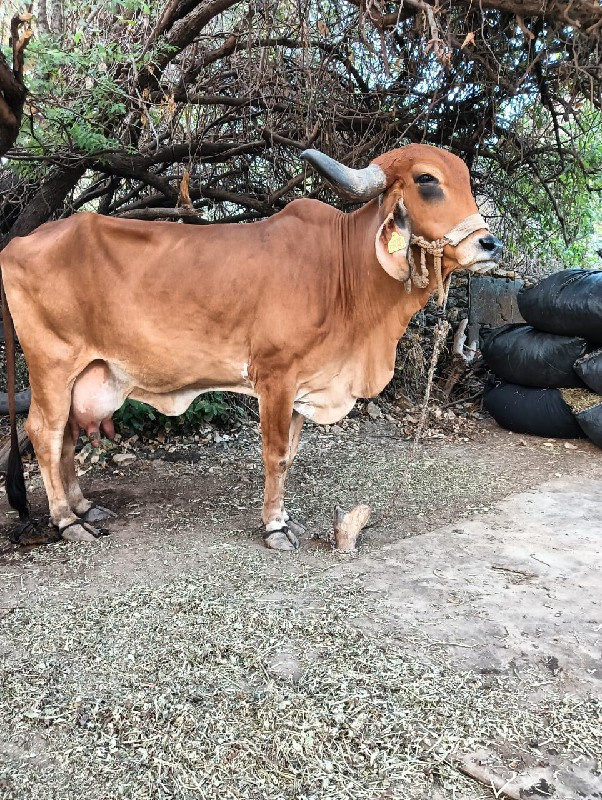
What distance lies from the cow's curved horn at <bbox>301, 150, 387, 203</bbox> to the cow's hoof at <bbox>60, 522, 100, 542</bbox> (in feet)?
7.19

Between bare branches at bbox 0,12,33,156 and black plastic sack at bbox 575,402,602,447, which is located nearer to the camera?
bare branches at bbox 0,12,33,156

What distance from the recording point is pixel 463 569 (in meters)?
3.19

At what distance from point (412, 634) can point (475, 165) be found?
5370mm

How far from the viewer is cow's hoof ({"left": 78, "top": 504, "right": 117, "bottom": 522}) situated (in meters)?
3.94

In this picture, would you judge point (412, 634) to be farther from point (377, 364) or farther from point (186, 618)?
point (377, 364)

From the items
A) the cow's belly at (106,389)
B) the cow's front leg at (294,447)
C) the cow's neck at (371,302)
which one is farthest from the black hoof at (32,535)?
the cow's neck at (371,302)

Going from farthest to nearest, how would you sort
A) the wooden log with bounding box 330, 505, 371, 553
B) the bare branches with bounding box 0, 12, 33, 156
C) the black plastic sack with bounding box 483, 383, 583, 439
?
the black plastic sack with bounding box 483, 383, 583, 439 < the wooden log with bounding box 330, 505, 371, 553 < the bare branches with bounding box 0, 12, 33, 156

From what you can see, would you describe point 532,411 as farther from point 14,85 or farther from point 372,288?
point 14,85

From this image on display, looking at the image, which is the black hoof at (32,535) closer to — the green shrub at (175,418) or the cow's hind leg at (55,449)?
the cow's hind leg at (55,449)

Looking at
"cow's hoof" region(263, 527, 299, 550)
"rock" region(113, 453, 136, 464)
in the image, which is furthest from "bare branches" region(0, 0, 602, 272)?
"cow's hoof" region(263, 527, 299, 550)

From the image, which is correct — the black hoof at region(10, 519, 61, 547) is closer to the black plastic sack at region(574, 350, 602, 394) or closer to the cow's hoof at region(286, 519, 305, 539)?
the cow's hoof at region(286, 519, 305, 539)

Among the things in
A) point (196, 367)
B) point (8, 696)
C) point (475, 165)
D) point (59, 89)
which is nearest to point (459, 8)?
point (475, 165)

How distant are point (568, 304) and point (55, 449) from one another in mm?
4382

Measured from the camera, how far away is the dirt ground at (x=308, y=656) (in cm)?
186
